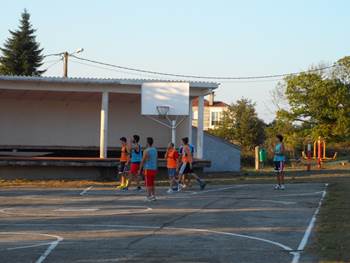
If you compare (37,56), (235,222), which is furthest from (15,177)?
(37,56)

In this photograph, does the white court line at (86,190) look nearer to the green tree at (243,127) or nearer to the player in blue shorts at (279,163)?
the player in blue shorts at (279,163)

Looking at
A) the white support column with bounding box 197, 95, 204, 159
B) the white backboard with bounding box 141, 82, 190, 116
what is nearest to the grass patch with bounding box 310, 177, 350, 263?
the white backboard with bounding box 141, 82, 190, 116

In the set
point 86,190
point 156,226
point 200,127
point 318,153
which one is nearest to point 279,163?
point 86,190

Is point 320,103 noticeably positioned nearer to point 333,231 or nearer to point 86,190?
point 86,190

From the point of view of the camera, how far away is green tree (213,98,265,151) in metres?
56.7

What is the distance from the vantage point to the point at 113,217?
13.4 meters

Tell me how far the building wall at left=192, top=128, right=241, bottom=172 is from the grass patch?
16.7 meters

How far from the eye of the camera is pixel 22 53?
64.0 m

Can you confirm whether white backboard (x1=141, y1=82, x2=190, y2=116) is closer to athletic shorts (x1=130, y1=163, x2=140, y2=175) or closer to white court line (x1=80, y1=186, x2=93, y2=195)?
white court line (x1=80, y1=186, x2=93, y2=195)

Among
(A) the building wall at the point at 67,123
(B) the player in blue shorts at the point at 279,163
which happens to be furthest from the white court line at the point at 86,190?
(A) the building wall at the point at 67,123

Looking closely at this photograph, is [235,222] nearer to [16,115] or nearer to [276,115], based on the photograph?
[16,115]

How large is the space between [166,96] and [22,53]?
39.7 m

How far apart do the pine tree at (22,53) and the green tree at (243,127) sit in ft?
63.7

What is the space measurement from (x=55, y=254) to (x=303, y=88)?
56269 mm
